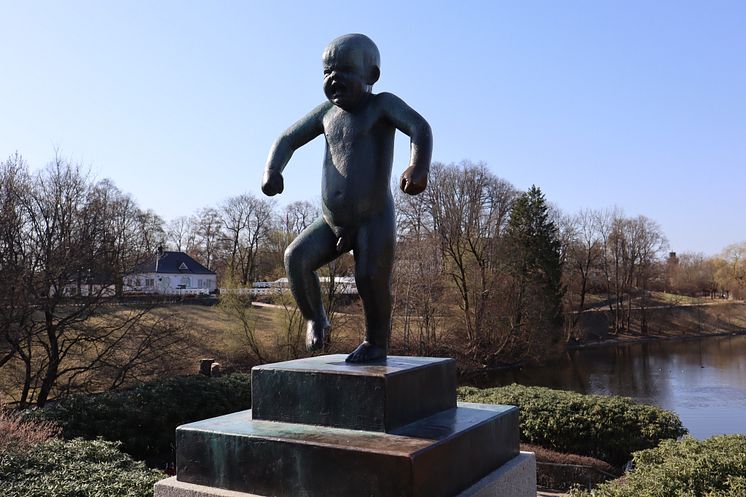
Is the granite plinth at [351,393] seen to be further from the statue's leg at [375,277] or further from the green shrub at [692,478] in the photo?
the green shrub at [692,478]

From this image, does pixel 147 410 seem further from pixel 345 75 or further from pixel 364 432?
pixel 345 75

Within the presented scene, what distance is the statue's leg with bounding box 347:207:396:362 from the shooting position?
156 inches

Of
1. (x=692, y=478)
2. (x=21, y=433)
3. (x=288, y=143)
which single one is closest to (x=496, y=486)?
(x=288, y=143)

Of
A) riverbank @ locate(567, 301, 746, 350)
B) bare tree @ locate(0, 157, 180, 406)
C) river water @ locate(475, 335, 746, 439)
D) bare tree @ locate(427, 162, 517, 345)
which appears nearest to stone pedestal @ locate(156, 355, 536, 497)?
bare tree @ locate(0, 157, 180, 406)

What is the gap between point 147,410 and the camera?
1173cm

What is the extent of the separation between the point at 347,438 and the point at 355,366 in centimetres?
61

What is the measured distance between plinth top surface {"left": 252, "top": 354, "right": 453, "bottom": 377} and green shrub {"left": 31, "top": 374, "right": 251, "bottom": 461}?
7938mm

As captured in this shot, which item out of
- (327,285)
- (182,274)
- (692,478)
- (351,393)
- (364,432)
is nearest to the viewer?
(364,432)

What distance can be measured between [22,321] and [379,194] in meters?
13.8

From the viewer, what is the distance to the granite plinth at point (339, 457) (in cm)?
298

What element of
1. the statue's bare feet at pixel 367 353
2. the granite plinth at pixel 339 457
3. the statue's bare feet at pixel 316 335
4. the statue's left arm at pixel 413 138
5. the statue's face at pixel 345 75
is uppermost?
the statue's face at pixel 345 75

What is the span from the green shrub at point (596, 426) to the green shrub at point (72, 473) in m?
7.93

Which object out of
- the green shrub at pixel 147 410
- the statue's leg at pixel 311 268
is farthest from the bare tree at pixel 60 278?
the statue's leg at pixel 311 268

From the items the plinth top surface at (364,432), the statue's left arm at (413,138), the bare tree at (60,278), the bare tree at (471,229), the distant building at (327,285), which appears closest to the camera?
the plinth top surface at (364,432)
